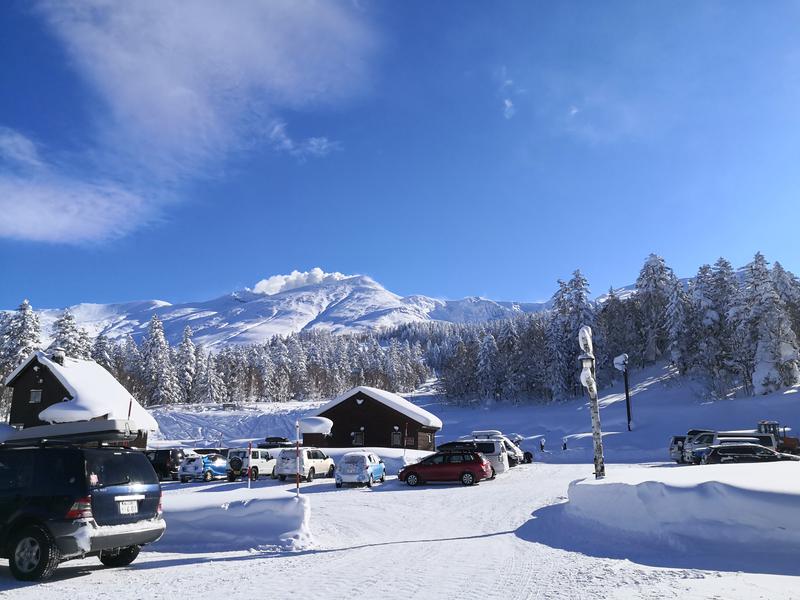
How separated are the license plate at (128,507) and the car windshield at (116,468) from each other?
312mm

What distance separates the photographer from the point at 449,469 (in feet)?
86.0

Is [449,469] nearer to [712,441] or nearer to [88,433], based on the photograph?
[712,441]

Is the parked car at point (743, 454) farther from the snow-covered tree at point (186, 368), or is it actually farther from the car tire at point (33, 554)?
the snow-covered tree at point (186, 368)

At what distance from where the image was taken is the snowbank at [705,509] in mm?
9469

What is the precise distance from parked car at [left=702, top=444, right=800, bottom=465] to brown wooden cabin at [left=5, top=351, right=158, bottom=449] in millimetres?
30621

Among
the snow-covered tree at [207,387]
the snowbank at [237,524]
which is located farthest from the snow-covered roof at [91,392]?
the snow-covered tree at [207,387]

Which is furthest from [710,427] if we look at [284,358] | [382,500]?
[284,358]

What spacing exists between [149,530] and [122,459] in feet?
4.13

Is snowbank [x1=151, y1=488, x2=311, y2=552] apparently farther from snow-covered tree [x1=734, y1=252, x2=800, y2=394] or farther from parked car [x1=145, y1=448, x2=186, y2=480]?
snow-covered tree [x1=734, y1=252, x2=800, y2=394]

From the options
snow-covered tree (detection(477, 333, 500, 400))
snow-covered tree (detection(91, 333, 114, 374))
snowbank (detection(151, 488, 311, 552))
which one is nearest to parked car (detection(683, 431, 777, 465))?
snowbank (detection(151, 488, 311, 552))

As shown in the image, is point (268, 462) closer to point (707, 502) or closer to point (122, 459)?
point (122, 459)

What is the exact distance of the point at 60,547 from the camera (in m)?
8.62

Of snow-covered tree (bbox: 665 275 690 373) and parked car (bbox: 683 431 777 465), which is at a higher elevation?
snow-covered tree (bbox: 665 275 690 373)

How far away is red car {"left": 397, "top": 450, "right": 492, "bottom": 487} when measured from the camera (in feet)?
85.3
